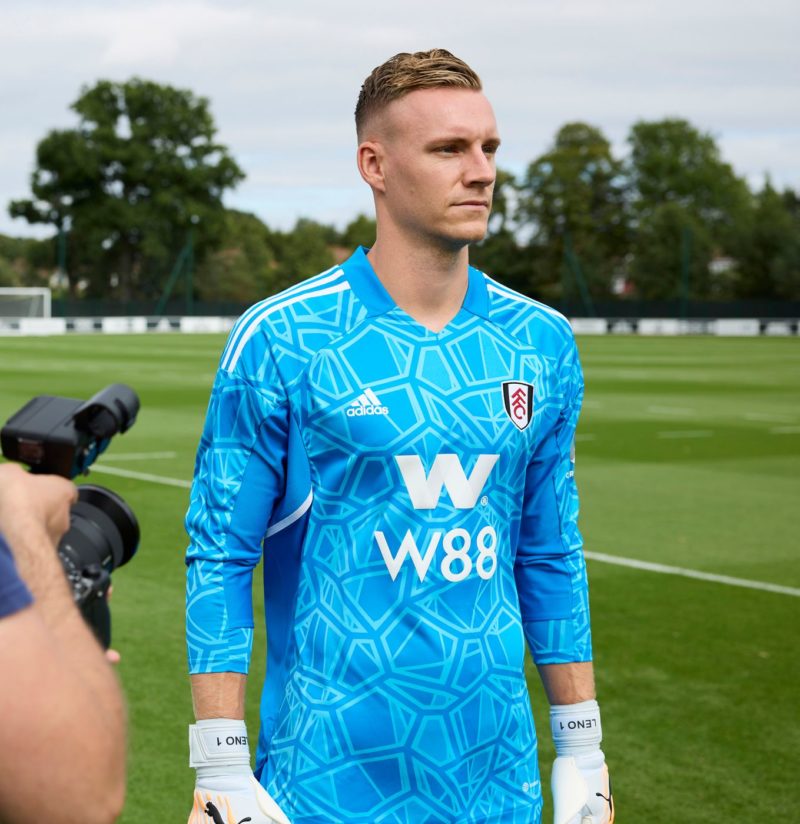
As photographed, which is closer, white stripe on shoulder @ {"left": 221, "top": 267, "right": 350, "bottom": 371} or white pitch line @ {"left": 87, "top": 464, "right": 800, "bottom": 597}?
white stripe on shoulder @ {"left": 221, "top": 267, "right": 350, "bottom": 371}

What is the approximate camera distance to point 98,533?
10.9 ft

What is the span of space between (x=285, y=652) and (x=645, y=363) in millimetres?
35077

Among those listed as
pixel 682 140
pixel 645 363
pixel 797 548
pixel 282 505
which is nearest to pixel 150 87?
pixel 682 140

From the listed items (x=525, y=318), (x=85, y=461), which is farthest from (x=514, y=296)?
(x=85, y=461)

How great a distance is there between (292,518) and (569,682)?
72 centimetres

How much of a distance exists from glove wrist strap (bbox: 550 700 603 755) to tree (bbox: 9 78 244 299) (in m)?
86.5

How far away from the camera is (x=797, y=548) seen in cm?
1045

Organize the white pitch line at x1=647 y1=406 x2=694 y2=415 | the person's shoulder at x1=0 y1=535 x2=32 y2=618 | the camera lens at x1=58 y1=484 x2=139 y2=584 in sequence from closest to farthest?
the person's shoulder at x1=0 y1=535 x2=32 y2=618
the camera lens at x1=58 y1=484 x2=139 y2=584
the white pitch line at x1=647 y1=406 x2=694 y2=415

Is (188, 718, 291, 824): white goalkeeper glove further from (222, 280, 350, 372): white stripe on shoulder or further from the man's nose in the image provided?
the man's nose

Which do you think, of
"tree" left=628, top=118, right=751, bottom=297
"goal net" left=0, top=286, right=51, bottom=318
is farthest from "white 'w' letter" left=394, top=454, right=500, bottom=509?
"tree" left=628, top=118, right=751, bottom=297

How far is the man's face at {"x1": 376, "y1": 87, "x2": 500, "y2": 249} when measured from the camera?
3.00 metres

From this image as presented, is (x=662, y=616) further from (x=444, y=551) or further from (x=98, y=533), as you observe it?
(x=444, y=551)

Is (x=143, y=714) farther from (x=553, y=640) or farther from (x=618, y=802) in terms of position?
(x=553, y=640)

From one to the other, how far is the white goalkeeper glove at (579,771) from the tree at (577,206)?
309 ft
